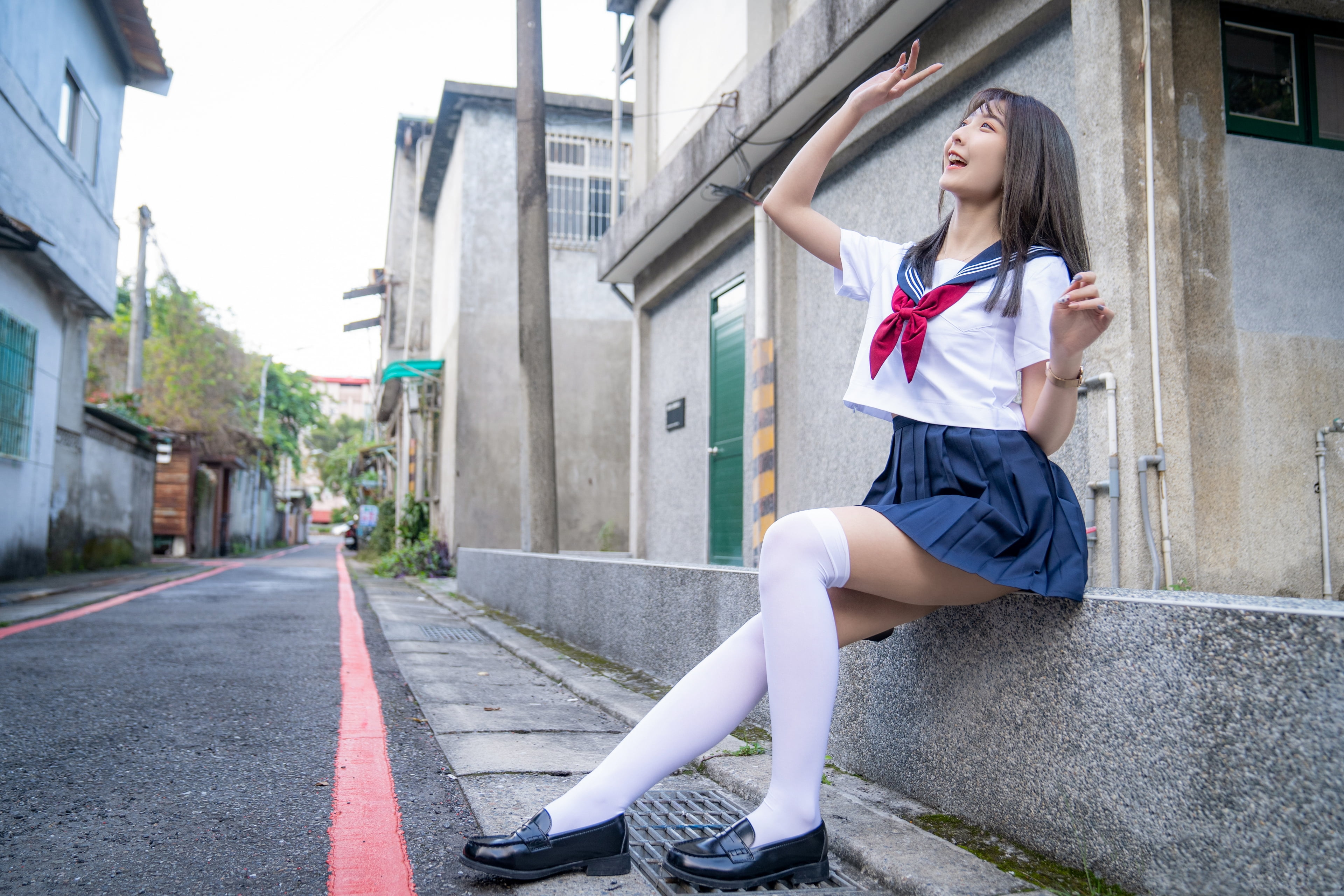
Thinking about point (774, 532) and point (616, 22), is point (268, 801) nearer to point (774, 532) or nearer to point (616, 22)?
point (774, 532)

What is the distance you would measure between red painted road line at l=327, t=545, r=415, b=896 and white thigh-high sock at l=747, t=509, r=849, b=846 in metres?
0.80

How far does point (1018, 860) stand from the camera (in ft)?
6.43

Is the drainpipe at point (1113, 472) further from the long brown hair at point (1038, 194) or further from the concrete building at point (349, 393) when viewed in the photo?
the concrete building at point (349, 393)

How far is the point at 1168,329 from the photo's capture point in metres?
3.61

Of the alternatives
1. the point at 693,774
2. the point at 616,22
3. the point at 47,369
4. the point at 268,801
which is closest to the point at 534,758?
the point at 693,774

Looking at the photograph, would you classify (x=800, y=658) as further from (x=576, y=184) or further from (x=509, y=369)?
(x=576, y=184)

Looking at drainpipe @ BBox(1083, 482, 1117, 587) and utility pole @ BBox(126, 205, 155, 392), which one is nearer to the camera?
drainpipe @ BBox(1083, 482, 1117, 587)

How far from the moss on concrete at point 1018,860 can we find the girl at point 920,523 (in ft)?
1.23

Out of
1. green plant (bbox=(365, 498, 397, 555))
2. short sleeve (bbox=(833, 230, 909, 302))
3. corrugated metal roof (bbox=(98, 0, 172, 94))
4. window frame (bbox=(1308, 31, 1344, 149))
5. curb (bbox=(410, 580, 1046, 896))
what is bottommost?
curb (bbox=(410, 580, 1046, 896))

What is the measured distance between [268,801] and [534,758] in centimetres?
85

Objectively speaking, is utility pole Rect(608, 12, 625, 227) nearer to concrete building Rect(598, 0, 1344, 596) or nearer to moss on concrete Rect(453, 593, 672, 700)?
concrete building Rect(598, 0, 1344, 596)

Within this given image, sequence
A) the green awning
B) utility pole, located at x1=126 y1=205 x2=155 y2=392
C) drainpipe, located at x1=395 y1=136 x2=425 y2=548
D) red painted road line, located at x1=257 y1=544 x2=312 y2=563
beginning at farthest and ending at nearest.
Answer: red painted road line, located at x1=257 y1=544 x2=312 y2=563 < utility pole, located at x1=126 y1=205 x2=155 y2=392 < drainpipe, located at x1=395 y1=136 x2=425 y2=548 < the green awning

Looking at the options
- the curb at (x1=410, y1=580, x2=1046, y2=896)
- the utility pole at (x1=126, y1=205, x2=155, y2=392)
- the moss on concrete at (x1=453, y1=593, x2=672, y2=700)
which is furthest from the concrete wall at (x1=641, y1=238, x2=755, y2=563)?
the utility pole at (x1=126, y1=205, x2=155, y2=392)

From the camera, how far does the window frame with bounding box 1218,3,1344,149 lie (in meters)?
3.97
